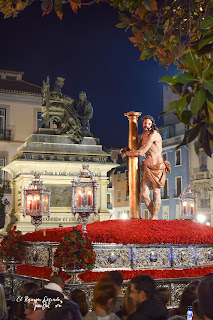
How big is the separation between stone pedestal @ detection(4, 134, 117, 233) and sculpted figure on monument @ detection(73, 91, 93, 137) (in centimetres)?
100

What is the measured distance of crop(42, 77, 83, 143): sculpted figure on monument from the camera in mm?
20547

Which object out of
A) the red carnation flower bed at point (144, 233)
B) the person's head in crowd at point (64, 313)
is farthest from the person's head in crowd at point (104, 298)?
the red carnation flower bed at point (144, 233)

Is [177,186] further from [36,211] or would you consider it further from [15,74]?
[36,211]

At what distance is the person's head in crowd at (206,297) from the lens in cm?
345

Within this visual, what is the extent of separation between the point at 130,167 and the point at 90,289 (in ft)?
12.5

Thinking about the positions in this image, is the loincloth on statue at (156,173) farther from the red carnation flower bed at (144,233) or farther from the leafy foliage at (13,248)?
the leafy foliage at (13,248)

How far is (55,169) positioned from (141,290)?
13349 millimetres

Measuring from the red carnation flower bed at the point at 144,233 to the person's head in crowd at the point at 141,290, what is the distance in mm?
4061

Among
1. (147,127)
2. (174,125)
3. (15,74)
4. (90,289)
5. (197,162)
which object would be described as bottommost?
(90,289)

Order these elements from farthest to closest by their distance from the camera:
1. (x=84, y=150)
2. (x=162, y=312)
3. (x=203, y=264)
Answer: (x=84, y=150)
(x=203, y=264)
(x=162, y=312)

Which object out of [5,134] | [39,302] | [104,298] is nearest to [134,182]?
[104,298]

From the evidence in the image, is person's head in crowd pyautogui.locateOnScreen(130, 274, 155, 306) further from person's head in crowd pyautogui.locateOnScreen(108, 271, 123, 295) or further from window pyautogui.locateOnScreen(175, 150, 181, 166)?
window pyautogui.locateOnScreen(175, 150, 181, 166)

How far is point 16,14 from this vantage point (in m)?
6.07

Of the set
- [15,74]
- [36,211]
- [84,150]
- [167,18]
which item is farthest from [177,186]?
[167,18]
